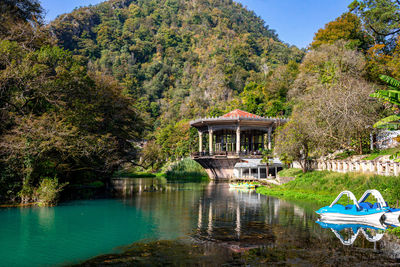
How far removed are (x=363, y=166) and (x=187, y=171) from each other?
41802mm

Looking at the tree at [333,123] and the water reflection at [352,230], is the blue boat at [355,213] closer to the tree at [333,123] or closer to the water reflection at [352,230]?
the water reflection at [352,230]

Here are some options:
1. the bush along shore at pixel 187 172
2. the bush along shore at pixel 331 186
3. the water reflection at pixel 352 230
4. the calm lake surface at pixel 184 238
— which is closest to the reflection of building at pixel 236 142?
the bush along shore at pixel 187 172

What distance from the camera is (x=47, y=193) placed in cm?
2258

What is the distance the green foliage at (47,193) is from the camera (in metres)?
22.5

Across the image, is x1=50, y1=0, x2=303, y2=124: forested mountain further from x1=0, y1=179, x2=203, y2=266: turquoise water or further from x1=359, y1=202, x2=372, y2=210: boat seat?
x1=359, y1=202, x2=372, y2=210: boat seat

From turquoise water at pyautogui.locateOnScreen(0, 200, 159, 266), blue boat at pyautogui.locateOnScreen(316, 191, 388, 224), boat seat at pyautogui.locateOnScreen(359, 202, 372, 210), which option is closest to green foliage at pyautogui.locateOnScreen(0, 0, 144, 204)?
turquoise water at pyautogui.locateOnScreen(0, 200, 159, 266)

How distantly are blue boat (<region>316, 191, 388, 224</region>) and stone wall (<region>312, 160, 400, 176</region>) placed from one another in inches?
172

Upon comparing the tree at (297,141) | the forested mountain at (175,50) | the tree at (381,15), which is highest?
the forested mountain at (175,50)

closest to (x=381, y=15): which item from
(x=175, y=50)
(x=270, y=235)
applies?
(x=270, y=235)

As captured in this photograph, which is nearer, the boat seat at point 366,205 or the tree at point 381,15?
the boat seat at point 366,205

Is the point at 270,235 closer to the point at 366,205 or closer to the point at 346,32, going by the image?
the point at 366,205

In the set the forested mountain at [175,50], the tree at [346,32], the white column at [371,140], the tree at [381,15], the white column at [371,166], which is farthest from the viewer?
the forested mountain at [175,50]

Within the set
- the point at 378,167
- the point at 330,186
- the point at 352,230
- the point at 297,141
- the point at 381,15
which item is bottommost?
the point at 352,230

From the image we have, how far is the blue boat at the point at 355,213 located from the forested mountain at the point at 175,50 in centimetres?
6015
